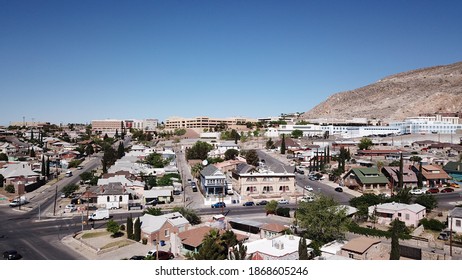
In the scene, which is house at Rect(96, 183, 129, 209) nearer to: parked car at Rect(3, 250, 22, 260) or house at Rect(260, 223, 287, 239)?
parked car at Rect(3, 250, 22, 260)

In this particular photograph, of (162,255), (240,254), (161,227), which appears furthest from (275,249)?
(161,227)

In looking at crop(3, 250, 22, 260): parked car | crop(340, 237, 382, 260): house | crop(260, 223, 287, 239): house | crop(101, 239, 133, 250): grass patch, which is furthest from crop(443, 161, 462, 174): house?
crop(3, 250, 22, 260): parked car

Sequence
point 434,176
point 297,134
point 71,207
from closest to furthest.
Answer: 1. point 71,207
2. point 434,176
3. point 297,134

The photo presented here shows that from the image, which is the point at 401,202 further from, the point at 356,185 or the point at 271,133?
the point at 271,133

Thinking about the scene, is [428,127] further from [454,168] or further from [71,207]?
[71,207]

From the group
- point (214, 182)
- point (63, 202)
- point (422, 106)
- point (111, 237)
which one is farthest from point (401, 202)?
point (422, 106)

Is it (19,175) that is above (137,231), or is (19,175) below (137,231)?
above
